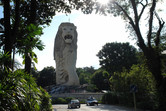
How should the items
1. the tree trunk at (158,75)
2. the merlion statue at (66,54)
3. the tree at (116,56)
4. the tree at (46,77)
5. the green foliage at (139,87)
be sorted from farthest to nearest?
the tree at (46,77) < the tree at (116,56) < the merlion statue at (66,54) < the green foliage at (139,87) < the tree trunk at (158,75)

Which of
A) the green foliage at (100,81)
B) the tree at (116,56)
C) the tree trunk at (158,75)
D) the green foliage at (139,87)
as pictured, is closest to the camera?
the tree trunk at (158,75)

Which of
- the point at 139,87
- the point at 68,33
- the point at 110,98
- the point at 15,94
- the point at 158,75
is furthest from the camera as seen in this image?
the point at 68,33

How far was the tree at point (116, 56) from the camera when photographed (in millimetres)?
42031

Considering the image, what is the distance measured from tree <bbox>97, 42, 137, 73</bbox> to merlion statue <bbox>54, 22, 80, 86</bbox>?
29.2ft

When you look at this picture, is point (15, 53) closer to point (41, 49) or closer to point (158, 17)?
point (41, 49)

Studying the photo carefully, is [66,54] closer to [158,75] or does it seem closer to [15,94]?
[158,75]

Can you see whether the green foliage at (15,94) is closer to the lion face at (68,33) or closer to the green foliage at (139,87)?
the green foliage at (139,87)

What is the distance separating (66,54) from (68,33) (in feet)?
16.3

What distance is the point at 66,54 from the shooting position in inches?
1537

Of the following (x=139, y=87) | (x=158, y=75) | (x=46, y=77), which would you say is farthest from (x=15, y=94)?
(x=46, y=77)

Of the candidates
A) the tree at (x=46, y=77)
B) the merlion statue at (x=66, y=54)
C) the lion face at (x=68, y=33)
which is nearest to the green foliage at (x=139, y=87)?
the merlion statue at (x=66, y=54)

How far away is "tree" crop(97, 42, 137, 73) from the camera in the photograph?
42.0 metres

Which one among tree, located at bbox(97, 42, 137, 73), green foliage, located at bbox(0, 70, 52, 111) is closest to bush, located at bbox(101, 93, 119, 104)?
tree, located at bbox(97, 42, 137, 73)

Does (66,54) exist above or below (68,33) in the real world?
below
